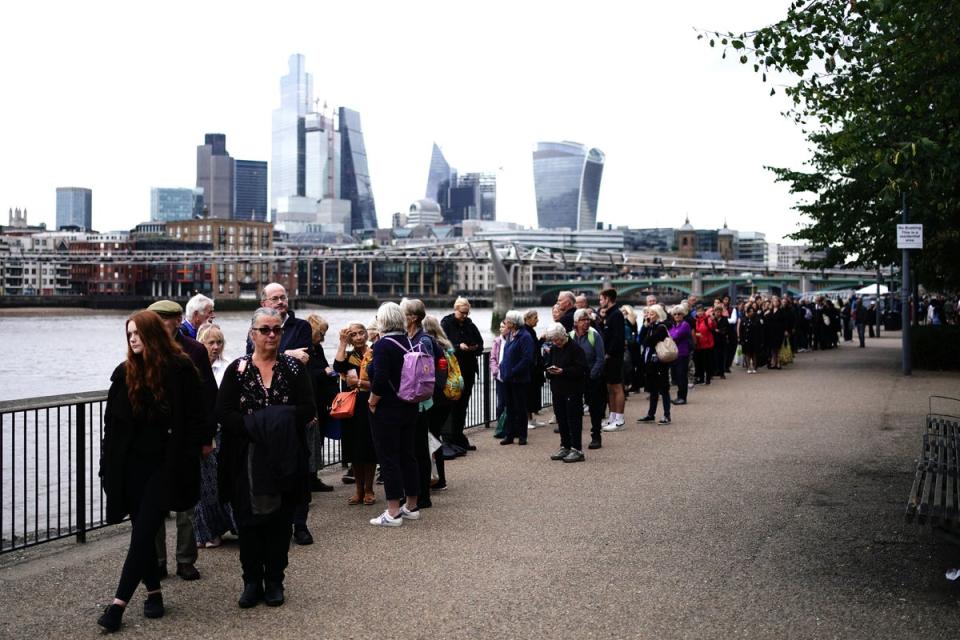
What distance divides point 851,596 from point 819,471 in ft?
14.3

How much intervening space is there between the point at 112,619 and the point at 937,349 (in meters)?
21.3

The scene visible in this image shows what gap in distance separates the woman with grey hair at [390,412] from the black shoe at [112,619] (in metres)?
2.64

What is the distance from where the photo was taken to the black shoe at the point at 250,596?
5.80m

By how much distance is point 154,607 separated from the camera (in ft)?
18.5

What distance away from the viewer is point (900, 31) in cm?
941

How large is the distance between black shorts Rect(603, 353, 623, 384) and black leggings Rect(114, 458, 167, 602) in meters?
7.90

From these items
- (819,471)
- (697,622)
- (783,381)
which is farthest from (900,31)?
(783,381)

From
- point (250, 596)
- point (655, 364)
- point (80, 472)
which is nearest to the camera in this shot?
point (250, 596)

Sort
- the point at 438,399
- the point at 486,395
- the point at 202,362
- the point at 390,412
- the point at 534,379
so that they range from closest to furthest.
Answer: the point at 202,362 < the point at 390,412 < the point at 438,399 < the point at 486,395 < the point at 534,379

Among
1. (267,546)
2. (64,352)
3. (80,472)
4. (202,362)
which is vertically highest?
(202,362)

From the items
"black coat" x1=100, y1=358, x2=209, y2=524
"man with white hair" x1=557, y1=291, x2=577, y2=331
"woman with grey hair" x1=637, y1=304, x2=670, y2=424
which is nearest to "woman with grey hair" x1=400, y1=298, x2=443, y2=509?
"black coat" x1=100, y1=358, x2=209, y2=524

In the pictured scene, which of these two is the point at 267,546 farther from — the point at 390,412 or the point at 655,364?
the point at 655,364

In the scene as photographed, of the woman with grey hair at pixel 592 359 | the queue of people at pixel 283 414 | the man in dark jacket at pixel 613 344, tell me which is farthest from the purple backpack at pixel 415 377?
the man in dark jacket at pixel 613 344

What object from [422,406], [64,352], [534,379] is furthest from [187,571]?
[64,352]
